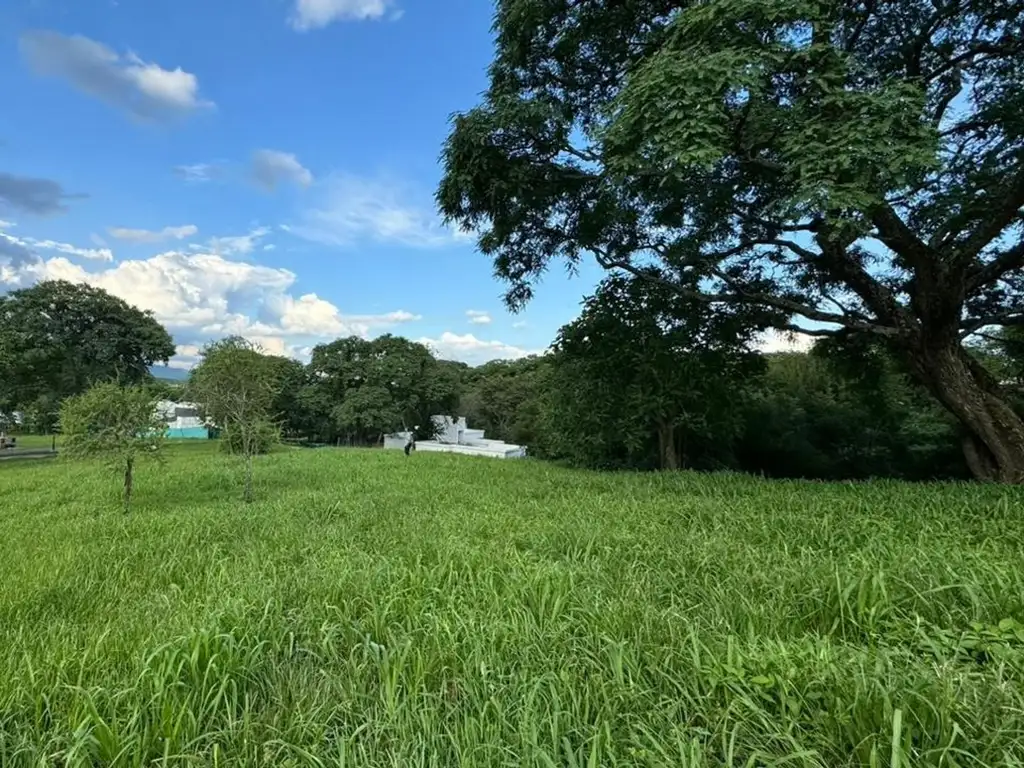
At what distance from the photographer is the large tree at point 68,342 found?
2033cm

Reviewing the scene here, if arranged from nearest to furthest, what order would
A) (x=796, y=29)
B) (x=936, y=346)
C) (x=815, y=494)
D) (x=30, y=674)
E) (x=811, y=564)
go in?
(x=30, y=674), (x=811, y=564), (x=796, y=29), (x=815, y=494), (x=936, y=346)

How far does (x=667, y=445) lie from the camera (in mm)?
11312

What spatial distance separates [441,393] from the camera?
34.7 m

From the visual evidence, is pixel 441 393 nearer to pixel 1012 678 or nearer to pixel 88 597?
pixel 88 597

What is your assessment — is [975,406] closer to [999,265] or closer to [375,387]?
[999,265]

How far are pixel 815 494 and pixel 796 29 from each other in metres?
4.85

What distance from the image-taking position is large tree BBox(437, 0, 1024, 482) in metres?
4.85

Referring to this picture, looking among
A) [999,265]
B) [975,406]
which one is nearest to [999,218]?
[999,265]

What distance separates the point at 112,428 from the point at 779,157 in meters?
8.60

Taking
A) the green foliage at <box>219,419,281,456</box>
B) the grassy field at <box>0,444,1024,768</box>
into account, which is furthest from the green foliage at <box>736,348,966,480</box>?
the green foliage at <box>219,419,281,456</box>

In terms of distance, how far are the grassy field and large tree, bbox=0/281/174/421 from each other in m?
19.8

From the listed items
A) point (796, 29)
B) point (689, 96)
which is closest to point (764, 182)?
point (796, 29)

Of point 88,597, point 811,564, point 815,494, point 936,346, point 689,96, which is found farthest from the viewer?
point 936,346

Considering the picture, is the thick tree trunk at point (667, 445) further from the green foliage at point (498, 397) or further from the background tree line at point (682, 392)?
the green foliage at point (498, 397)
